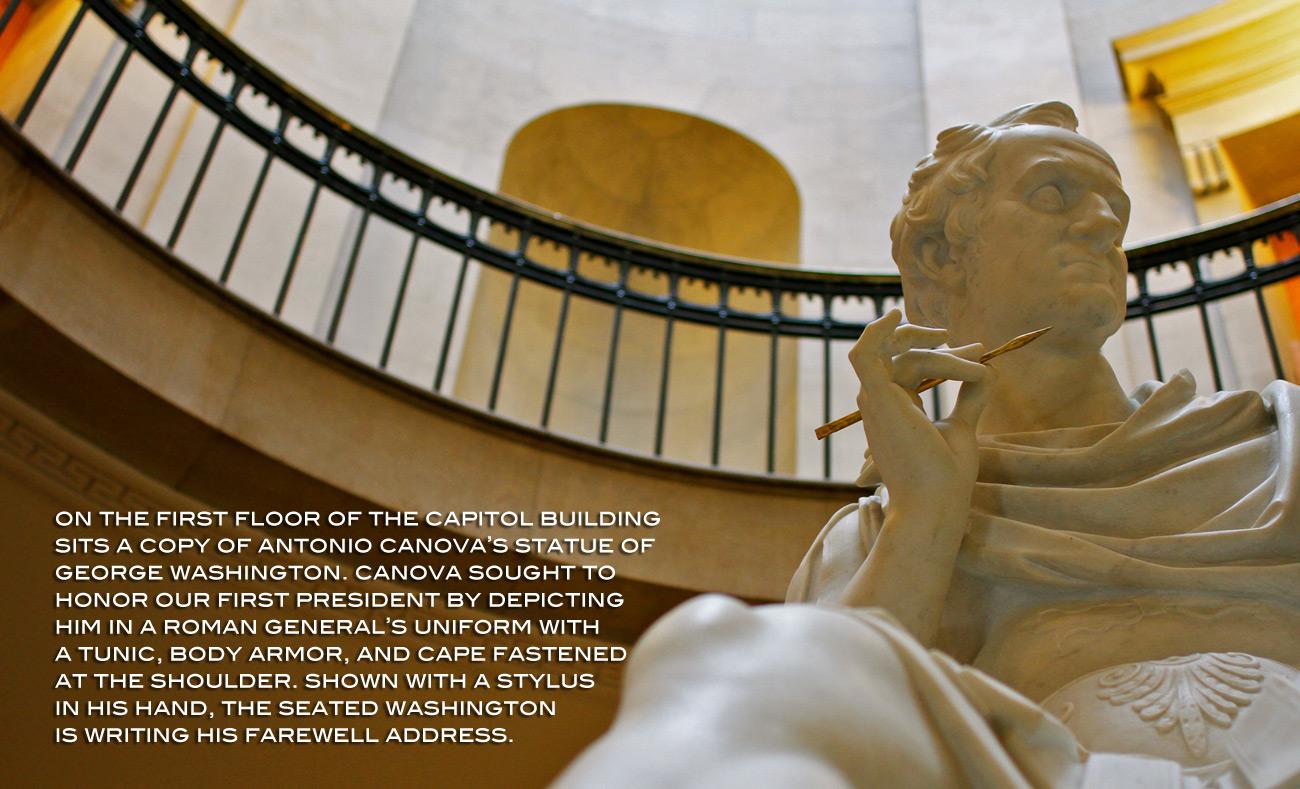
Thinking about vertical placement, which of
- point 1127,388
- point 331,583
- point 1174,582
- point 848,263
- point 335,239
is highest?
point 848,263

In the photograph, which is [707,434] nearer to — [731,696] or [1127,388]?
[1127,388]

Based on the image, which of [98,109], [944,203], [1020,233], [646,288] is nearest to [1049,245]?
[1020,233]

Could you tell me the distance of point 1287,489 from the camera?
1.58 meters

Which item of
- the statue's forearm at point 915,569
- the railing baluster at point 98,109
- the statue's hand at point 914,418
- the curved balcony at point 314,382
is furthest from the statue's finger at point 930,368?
the railing baluster at point 98,109

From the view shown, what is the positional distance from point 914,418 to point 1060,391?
18.2 inches

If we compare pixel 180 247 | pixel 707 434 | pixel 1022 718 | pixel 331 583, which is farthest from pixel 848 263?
pixel 1022 718

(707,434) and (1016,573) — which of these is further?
(707,434)

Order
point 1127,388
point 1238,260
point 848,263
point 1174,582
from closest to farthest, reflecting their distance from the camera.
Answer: point 1174,582 → point 1127,388 → point 1238,260 → point 848,263

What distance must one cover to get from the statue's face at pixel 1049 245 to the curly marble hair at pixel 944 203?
0.03 metres

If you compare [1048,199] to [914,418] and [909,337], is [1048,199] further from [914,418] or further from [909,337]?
[914,418]

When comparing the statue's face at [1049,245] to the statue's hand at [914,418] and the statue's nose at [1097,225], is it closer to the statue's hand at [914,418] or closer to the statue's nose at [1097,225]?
the statue's nose at [1097,225]

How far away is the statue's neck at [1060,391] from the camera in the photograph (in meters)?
1.99

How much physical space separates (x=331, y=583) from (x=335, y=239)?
388 centimetres

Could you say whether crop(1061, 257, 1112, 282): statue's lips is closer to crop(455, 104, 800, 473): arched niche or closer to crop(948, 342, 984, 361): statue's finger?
crop(948, 342, 984, 361): statue's finger
